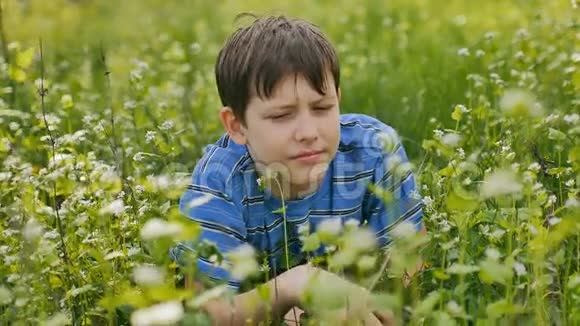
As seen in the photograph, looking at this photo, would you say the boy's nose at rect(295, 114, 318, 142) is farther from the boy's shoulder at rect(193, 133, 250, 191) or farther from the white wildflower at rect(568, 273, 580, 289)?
the white wildflower at rect(568, 273, 580, 289)

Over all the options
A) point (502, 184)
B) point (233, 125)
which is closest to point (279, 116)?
point (233, 125)

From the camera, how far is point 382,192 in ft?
6.43

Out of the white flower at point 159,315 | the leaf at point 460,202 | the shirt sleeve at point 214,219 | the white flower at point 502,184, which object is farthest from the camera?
the shirt sleeve at point 214,219

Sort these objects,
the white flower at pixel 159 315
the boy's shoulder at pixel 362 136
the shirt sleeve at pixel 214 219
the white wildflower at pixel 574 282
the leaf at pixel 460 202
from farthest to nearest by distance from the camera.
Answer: the boy's shoulder at pixel 362 136
the shirt sleeve at pixel 214 219
the white wildflower at pixel 574 282
the leaf at pixel 460 202
the white flower at pixel 159 315

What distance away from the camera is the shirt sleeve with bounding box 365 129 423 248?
2.62 metres

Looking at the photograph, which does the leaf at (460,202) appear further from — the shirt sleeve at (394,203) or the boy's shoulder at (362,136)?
the boy's shoulder at (362,136)

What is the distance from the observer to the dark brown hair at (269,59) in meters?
2.45

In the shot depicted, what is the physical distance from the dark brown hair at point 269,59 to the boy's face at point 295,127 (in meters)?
0.02

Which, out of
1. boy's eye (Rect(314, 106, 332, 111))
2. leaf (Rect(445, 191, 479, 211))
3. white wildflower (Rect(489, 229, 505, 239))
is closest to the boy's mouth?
boy's eye (Rect(314, 106, 332, 111))

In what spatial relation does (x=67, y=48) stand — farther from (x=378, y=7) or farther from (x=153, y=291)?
(x=153, y=291)

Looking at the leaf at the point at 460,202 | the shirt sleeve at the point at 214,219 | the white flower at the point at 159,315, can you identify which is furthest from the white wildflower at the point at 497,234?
the white flower at the point at 159,315

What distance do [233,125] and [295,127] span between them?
258mm

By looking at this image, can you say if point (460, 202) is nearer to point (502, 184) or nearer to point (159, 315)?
point (502, 184)

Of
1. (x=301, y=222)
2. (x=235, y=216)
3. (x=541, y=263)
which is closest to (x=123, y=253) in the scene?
(x=235, y=216)
